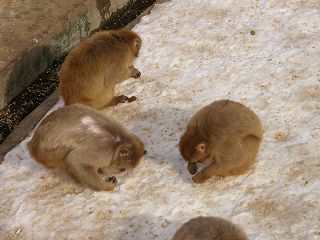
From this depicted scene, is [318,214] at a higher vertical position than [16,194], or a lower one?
lower

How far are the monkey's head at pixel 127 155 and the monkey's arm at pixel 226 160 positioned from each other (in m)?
0.64

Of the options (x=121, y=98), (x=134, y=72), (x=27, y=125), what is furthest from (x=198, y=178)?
(x=27, y=125)

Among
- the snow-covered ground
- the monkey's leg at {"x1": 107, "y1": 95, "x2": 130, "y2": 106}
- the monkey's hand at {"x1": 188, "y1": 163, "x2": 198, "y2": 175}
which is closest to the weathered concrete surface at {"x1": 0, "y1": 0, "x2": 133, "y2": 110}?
the snow-covered ground

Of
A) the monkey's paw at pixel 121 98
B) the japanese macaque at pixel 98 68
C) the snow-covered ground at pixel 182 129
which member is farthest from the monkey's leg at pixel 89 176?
the monkey's paw at pixel 121 98

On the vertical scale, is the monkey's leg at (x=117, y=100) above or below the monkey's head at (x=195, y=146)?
below

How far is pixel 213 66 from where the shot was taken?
693cm

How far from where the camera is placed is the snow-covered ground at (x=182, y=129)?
16.9 feet

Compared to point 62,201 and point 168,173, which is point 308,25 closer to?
point 168,173

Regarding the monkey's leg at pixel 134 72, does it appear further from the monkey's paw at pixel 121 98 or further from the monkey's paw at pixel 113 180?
the monkey's paw at pixel 113 180

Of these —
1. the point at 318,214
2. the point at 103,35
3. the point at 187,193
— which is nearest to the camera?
the point at 318,214

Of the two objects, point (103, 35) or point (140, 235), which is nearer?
point (140, 235)

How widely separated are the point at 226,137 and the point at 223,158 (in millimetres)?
216

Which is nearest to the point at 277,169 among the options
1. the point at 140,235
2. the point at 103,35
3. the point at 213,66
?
the point at 140,235

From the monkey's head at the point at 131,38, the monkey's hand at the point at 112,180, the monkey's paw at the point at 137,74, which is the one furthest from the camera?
the monkey's paw at the point at 137,74
